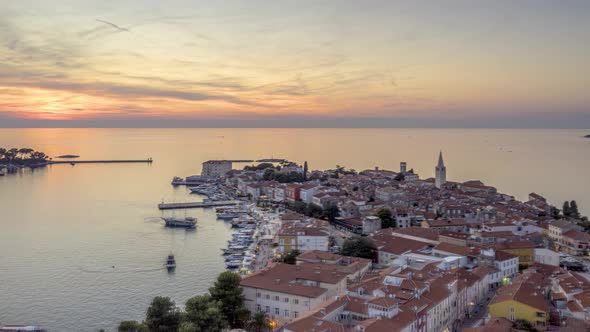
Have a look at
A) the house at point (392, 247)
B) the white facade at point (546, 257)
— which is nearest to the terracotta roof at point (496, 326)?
the house at point (392, 247)

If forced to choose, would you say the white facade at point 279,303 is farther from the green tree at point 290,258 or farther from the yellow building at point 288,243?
the yellow building at point 288,243

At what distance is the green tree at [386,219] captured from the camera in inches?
861

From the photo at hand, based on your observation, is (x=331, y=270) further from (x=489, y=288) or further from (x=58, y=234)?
(x=58, y=234)

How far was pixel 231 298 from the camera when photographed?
1095cm

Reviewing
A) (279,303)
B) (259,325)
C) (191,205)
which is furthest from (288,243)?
(191,205)

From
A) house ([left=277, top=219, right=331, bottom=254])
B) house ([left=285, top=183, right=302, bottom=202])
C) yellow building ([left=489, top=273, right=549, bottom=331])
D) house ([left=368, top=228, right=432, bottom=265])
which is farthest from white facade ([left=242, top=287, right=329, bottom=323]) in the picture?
house ([left=285, top=183, right=302, bottom=202])

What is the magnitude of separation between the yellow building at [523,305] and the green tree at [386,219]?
10.2 meters

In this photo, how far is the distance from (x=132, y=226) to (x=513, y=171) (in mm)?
42594

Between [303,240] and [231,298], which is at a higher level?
[303,240]

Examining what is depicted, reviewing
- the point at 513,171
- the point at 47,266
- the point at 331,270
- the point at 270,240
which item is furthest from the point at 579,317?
the point at 513,171

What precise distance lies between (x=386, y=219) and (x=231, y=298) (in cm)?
1241

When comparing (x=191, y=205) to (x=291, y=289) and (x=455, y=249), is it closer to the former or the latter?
(x=455, y=249)

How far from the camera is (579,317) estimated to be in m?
10.2

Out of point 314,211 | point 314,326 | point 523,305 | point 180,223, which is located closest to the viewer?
point 314,326
